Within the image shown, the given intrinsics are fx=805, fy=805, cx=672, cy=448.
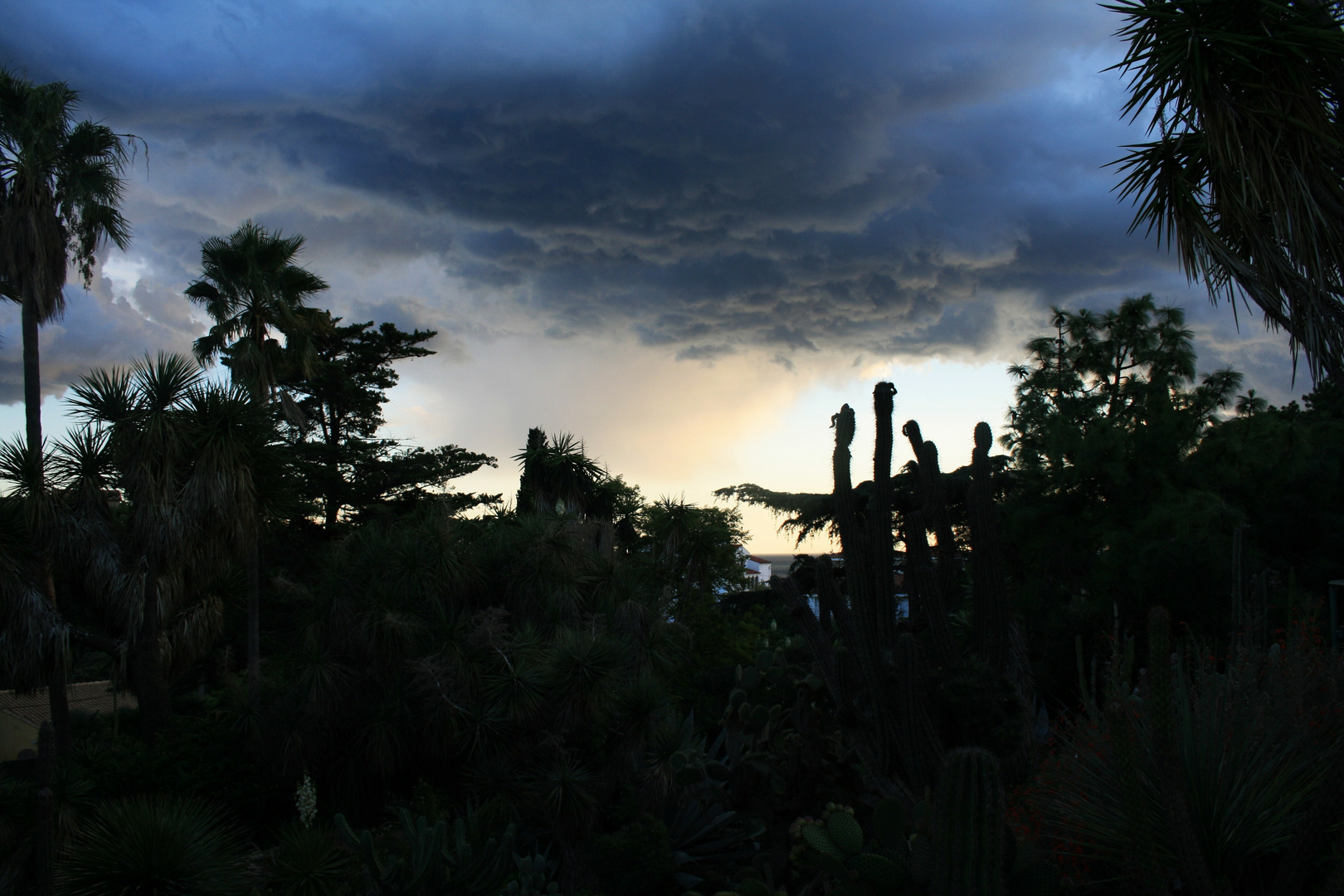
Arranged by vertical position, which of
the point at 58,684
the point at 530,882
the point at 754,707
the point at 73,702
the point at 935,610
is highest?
the point at 935,610

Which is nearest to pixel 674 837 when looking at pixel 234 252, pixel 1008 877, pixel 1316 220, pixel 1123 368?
pixel 1008 877

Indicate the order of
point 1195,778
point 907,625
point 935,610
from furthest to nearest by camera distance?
point 907,625 < point 935,610 < point 1195,778

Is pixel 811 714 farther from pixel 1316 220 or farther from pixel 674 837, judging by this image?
pixel 1316 220

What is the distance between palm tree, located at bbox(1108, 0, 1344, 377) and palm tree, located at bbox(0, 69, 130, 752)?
19.0 metres

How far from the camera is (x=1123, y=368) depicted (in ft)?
80.8

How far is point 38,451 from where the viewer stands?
1263 cm

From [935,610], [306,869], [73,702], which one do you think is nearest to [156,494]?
[306,869]

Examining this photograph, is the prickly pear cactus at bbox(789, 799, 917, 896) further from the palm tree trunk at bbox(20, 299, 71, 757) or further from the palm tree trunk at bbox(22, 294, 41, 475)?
the palm tree trunk at bbox(22, 294, 41, 475)

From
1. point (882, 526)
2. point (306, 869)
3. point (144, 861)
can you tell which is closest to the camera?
point (144, 861)

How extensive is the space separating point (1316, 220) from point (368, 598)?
1227 centimetres

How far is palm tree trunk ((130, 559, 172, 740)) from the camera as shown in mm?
12742

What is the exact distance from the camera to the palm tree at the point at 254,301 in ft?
60.8

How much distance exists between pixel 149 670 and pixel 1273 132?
16.6 metres

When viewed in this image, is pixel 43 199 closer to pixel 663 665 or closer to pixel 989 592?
pixel 663 665
